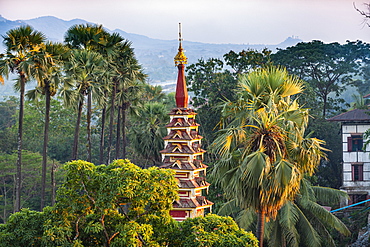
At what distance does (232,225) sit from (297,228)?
9546 mm

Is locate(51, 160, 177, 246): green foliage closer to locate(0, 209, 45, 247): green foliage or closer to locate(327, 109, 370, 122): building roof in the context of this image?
locate(0, 209, 45, 247): green foliage

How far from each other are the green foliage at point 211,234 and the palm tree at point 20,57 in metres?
15.1

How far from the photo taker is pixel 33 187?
2066 inches

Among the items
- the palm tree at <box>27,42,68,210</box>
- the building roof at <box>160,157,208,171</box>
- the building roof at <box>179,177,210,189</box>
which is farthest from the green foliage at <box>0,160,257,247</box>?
the palm tree at <box>27,42,68,210</box>

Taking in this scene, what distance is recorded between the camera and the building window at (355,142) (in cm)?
4638

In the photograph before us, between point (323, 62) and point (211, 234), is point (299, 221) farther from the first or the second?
A: point (323, 62)

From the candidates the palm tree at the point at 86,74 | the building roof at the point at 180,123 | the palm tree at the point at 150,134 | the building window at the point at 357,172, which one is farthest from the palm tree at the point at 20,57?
the building window at the point at 357,172

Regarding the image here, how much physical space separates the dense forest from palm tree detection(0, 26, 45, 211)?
6 cm

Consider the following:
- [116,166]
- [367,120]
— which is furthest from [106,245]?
[367,120]

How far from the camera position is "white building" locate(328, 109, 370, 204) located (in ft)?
151

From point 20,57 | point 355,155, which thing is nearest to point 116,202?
point 20,57

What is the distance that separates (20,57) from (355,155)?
82.5 ft

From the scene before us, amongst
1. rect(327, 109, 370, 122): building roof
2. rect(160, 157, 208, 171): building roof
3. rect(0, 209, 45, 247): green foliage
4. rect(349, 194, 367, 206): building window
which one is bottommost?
rect(349, 194, 367, 206): building window

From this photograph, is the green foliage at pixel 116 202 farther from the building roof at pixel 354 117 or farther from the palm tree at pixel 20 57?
the building roof at pixel 354 117
